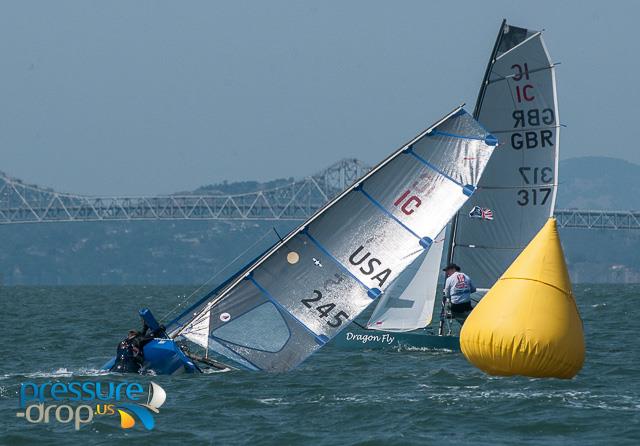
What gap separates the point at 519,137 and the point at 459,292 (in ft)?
7.63

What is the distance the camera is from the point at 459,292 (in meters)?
16.0

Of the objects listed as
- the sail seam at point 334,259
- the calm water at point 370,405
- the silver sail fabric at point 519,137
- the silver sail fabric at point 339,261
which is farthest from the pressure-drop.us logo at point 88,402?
the silver sail fabric at point 519,137

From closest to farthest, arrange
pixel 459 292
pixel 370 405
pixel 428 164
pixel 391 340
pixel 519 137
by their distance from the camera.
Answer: pixel 370 405
pixel 428 164
pixel 459 292
pixel 391 340
pixel 519 137

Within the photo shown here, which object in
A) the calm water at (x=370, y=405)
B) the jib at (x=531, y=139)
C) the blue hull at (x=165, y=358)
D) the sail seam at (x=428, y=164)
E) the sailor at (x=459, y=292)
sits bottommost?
the calm water at (x=370, y=405)

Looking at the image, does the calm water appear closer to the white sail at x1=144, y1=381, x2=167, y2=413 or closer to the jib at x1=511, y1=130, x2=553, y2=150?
the white sail at x1=144, y1=381, x2=167, y2=413

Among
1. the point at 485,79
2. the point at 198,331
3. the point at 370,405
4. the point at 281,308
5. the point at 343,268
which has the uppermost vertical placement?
the point at 485,79

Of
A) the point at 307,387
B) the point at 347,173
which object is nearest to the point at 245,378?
the point at 307,387

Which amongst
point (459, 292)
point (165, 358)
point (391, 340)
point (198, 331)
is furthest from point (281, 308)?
point (391, 340)

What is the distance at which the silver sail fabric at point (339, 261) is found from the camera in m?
13.7

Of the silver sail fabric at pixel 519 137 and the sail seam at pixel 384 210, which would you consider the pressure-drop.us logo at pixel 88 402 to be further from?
the silver sail fabric at pixel 519 137

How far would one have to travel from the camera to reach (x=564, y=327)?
12.4 metres

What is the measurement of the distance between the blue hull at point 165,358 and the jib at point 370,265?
2.06 m

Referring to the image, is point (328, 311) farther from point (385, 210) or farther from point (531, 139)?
point (531, 139)

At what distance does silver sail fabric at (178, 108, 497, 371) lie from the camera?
13.7m
